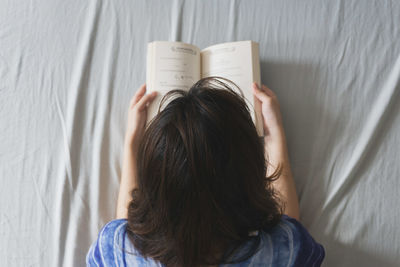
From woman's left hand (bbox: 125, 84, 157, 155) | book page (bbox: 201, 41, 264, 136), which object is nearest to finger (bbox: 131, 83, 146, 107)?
woman's left hand (bbox: 125, 84, 157, 155)

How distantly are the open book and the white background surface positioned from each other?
0.06 meters

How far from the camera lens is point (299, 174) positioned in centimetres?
66

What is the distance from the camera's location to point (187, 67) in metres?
0.66

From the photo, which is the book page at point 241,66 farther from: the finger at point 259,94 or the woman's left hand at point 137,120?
the woman's left hand at point 137,120

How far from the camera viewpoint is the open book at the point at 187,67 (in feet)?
2.14

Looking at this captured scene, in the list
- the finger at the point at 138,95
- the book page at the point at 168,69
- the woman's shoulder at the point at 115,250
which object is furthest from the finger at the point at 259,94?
the woman's shoulder at the point at 115,250

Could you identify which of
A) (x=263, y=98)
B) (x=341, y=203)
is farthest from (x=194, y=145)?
(x=341, y=203)

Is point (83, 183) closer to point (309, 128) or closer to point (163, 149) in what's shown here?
point (163, 149)

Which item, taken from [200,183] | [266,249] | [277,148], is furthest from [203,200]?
[277,148]

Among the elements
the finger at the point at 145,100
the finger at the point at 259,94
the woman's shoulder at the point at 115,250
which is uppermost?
the finger at the point at 259,94

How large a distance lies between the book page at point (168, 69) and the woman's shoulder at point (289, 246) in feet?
1.17

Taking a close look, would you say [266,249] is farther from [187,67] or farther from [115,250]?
[187,67]

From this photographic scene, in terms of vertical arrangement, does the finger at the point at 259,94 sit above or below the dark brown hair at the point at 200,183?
above

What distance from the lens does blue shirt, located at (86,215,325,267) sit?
0.44m
